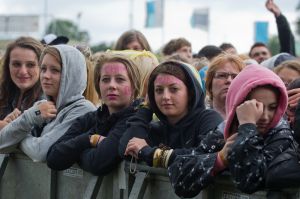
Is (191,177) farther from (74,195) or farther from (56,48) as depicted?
(56,48)

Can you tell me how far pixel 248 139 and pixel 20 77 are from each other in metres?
4.12

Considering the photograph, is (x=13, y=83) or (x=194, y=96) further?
(x=13, y=83)

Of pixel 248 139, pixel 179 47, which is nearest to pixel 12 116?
pixel 248 139

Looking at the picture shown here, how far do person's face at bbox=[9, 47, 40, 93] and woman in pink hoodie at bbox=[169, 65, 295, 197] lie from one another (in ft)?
11.6

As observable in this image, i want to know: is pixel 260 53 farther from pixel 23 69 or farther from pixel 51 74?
pixel 51 74

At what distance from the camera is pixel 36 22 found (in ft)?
350

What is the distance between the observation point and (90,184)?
5.39 m

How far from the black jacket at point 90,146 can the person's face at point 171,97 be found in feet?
1.46

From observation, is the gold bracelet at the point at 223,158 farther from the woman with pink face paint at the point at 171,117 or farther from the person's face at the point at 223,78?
the person's face at the point at 223,78

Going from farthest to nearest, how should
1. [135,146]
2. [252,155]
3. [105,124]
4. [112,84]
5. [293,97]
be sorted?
[112,84] → [105,124] → [293,97] → [135,146] → [252,155]

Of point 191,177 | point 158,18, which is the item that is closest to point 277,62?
point 191,177

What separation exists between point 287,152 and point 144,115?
5.44ft

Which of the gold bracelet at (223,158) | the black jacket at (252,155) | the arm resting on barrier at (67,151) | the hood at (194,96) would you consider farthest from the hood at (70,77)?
the black jacket at (252,155)

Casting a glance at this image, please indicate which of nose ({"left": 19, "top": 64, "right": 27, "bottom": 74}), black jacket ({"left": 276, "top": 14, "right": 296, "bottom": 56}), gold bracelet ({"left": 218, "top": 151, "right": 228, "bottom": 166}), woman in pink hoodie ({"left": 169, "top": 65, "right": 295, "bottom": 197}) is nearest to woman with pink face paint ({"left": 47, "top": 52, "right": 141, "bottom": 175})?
woman in pink hoodie ({"left": 169, "top": 65, "right": 295, "bottom": 197})
